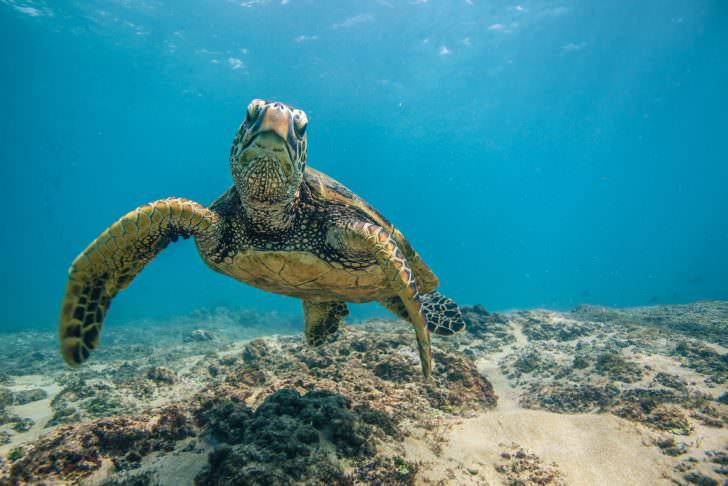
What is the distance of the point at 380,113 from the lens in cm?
5300

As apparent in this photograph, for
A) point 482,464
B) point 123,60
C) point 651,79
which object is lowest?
point 482,464

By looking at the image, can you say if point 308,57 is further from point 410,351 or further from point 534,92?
point 410,351

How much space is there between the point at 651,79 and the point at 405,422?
58.4 m

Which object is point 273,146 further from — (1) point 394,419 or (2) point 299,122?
(1) point 394,419

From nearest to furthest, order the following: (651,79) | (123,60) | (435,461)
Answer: (435,461) < (123,60) < (651,79)

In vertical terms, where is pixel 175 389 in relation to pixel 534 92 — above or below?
below

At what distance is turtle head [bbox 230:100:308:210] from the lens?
104 inches

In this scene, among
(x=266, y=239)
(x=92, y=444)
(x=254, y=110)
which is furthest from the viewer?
Answer: (x=266, y=239)

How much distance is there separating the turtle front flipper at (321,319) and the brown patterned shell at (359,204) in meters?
1.41

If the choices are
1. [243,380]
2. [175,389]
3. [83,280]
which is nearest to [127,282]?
[83,280]

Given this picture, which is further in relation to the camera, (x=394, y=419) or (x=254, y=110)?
(x=394, y=419)

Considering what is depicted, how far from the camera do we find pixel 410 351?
16.5 ft

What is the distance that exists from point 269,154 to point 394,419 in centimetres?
280

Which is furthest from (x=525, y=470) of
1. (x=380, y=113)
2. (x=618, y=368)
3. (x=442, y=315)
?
(x=380, y=113)
